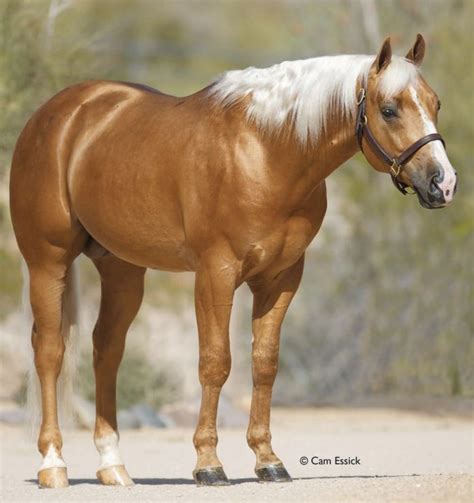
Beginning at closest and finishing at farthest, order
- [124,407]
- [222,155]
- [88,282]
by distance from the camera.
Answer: [222,155] < [124,407] < [88,282]

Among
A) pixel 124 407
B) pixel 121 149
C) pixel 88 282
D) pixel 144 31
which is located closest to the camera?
pixel 121 149

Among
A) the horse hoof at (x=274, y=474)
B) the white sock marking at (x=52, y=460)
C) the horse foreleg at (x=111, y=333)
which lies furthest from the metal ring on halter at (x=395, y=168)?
the white sock marking at (x=52, y=460)

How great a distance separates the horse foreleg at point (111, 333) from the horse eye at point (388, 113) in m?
1.97

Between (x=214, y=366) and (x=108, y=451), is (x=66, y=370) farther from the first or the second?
(x=214, y=366)

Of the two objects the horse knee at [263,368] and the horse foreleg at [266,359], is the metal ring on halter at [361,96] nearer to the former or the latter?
the horse foreleg at [266,359]

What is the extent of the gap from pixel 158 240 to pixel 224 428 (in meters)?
4.70

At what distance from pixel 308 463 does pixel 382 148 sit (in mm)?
2878

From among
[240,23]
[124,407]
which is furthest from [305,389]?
[240,23]

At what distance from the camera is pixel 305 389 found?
13.5 meters

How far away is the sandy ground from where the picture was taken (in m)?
5.65

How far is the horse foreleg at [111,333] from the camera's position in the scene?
Answer: 271 inches

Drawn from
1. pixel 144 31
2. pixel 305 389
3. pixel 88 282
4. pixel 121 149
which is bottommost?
pixel 305 389

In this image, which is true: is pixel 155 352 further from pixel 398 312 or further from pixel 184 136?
pixel 184 136

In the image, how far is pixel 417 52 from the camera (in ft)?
20.0
